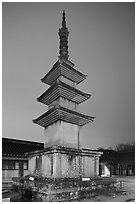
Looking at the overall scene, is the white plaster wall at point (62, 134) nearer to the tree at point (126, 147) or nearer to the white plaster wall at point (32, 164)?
the white plaster wall at point (32, 164)

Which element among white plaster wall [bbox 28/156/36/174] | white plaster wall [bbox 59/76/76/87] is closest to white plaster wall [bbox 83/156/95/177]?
white plaster wall [bbox 28/156/36/174]

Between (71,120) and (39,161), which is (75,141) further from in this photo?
(39,161)

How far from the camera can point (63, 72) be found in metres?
11.0

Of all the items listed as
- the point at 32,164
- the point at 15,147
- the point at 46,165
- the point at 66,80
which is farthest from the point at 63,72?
the point at 15,147

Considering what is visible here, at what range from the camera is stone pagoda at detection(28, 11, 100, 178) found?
871 centimetres

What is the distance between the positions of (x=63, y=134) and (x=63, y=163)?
168cm

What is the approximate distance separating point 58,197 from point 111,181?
3.83 m

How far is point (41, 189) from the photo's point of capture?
7480mm

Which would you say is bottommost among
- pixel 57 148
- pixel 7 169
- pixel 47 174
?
pixel 7 169

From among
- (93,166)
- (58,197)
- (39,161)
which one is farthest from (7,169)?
(58,197)

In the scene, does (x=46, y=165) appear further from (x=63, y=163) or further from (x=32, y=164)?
(x=32, y=164)

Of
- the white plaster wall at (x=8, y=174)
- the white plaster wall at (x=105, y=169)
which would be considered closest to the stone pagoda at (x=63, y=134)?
the white plaster wall at (x=8, y=174)

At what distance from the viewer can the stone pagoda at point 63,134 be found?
871 cm

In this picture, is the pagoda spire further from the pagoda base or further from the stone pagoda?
the pagoda base
